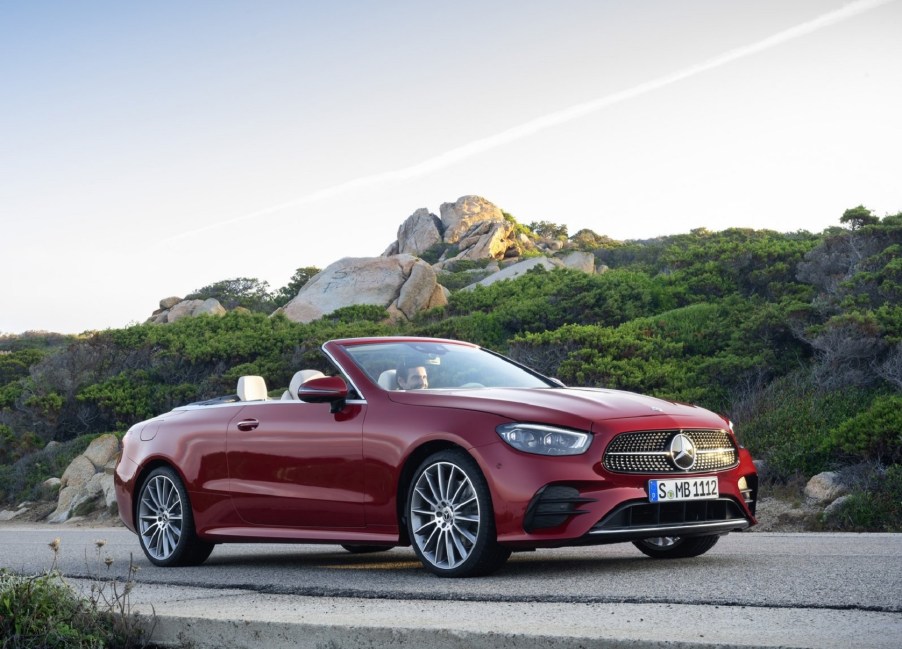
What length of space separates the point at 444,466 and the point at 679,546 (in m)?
2.03

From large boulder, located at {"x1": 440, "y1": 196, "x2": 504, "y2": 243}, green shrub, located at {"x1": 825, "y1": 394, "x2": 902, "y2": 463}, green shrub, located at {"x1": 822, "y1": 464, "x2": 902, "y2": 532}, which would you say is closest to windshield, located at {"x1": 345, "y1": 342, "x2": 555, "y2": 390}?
green shrub, located at {"x1": 822, "y1": 464, "x2": 902, "y2": 532}

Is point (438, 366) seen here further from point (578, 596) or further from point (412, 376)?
point (578, 596)

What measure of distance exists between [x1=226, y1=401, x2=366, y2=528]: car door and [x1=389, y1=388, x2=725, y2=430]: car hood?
0.52 m

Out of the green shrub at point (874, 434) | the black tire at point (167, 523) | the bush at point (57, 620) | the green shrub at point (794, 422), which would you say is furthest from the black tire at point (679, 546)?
the green shrub at point (794, 422)

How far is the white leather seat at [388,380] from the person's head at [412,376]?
3cm

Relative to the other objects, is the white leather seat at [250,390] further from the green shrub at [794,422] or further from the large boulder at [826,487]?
the green shrub at [794,422]

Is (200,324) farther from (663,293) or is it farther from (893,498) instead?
(893,498)

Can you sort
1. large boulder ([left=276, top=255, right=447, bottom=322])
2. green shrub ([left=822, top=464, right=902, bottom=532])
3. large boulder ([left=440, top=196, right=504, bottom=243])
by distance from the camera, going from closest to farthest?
green shrub ([left=822, top=464, right=902, bottom=532]) → large boulder ([left=276, top=255, right=447, bottom=322]) → large boulder ([left=440, top=196, right=504, bottom=243])

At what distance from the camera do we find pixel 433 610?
A: 18.2ft

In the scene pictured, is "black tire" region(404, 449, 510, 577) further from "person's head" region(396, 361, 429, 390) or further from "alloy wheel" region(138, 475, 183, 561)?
"alloy wheel" region(138, 475, 183, 561)

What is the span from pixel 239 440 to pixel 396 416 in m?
1.71

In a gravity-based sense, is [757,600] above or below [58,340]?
below

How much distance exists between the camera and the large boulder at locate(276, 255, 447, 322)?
35031 millimetres

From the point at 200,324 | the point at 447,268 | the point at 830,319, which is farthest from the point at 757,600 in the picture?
the point at 447,268
